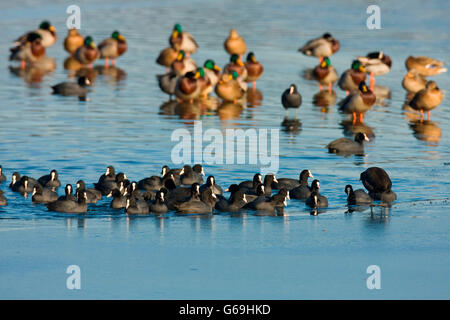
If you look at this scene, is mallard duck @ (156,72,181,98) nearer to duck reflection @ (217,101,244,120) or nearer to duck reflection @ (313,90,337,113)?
duck reflection @ (217,101,244,120)

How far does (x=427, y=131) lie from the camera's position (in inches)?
948

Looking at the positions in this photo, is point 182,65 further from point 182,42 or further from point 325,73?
point 325,73

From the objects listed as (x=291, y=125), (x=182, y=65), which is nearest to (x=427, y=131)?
(x=291, y=125)

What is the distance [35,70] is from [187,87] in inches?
347

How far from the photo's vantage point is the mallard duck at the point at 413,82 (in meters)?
29.5

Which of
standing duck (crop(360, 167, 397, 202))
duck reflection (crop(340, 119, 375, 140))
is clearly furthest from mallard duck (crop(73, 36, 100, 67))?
standing duck (crop(360, 167, 397, 202))

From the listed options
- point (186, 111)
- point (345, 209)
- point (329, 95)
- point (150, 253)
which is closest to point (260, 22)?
point (329, 95)

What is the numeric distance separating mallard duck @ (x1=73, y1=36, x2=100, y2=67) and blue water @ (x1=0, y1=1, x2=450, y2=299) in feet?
3.69

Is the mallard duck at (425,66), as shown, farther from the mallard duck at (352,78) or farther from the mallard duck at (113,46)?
the mallard duck at (113,46)

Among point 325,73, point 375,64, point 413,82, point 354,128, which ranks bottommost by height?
point 354,128

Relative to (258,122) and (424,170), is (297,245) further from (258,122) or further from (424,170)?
(258,122)

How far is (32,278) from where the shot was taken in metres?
12.0

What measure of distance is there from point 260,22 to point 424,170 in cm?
2873

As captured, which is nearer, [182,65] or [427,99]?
[427,99]
